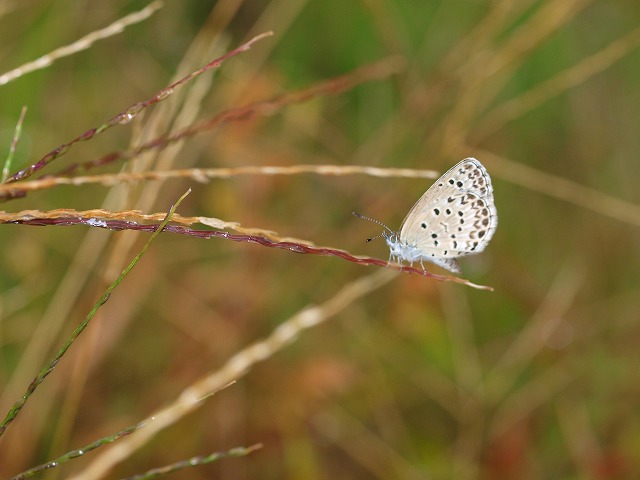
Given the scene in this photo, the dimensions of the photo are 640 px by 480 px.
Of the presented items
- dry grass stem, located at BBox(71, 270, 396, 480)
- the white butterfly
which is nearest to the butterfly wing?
the white butterfly

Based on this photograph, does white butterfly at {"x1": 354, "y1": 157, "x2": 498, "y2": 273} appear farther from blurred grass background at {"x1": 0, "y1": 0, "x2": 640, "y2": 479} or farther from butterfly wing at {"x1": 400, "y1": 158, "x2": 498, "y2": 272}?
blurred grass background at {"x1": 0, "y1": 0, "x2": 640, "y2": 479}

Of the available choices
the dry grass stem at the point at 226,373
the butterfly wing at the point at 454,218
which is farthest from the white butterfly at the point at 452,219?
the dry grass stem at the point at 226,373

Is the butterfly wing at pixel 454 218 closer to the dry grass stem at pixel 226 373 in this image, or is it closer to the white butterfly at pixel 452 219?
the white butterfly at pixel 452 219

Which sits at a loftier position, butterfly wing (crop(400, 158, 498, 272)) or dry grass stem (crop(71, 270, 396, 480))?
butterfly wing (crop(400, 158, 498, 272))

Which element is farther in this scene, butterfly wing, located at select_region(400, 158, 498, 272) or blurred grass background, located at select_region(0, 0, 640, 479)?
blurred grass background, located at select_region(0, 0, 640, 479)

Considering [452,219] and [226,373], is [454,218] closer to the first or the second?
[452,219]

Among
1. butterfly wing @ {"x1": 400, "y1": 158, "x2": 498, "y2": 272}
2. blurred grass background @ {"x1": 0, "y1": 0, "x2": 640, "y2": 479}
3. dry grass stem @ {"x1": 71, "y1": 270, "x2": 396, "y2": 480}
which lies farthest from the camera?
blurred grass background @ {"x1": 0, "y1": 0, "x2": 640, "y2": 479}
